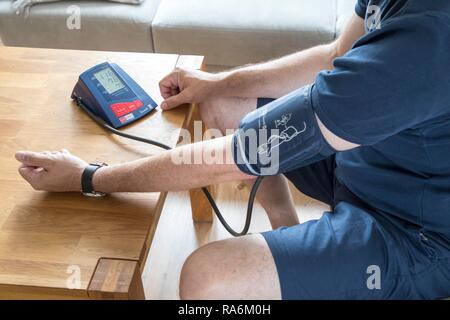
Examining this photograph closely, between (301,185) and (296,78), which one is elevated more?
(296,78)

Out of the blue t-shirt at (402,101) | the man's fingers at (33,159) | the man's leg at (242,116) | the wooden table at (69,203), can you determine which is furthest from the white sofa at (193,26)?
the man's fingers at (33,159)

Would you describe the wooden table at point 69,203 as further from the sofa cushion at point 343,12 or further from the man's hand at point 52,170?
the sofa cushion at point 343,12

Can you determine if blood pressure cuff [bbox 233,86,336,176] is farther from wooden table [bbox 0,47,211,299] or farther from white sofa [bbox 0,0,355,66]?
white sofa [bbox 0,0,355,66]

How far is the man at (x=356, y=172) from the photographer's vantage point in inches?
27.1

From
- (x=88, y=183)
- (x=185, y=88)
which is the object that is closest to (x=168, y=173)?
(x=88, y=183)

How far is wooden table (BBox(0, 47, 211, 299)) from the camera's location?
2.65 ft

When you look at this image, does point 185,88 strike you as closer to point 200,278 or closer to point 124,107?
point 124,107

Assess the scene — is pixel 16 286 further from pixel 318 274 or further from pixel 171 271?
pixel 171 271

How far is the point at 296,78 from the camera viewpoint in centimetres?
117

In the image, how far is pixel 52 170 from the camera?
936 millimetres

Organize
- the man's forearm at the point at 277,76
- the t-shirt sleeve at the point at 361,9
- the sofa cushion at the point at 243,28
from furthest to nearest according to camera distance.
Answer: the sofa cushion at the point at 243,28 → the man's forearm at the point at 277,76 → the t-shirt sleeve at the point at 361,9

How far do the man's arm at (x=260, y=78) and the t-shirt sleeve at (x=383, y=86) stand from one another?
1.31ft

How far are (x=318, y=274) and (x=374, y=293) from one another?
11 cm

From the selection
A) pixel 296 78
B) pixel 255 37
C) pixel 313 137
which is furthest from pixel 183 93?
pixel 255 37
